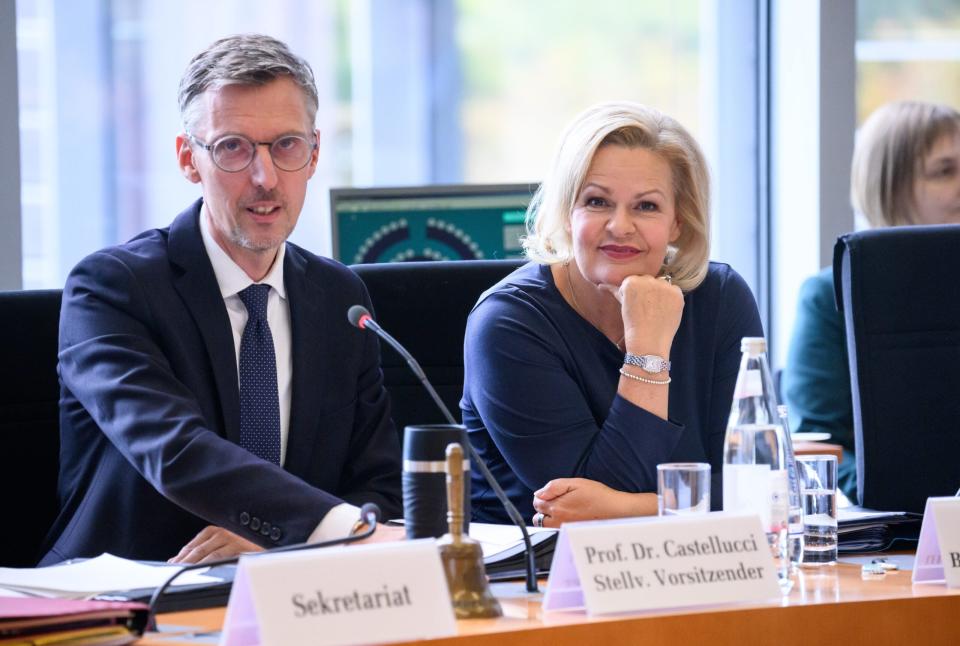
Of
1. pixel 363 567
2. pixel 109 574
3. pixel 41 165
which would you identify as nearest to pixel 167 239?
pixel 109 574

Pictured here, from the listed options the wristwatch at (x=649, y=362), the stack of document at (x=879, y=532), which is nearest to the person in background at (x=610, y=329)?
the wristwatch at (x=649, y=362)

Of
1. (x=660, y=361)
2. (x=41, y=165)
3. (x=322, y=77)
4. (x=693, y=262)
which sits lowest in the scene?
(x=660, y=361)

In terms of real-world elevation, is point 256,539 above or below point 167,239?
below

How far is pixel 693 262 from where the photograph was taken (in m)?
2.24

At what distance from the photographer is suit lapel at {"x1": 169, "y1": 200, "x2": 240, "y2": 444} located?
191 centimetres

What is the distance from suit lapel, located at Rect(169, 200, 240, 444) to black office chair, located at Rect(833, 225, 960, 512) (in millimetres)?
923

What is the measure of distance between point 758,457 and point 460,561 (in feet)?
1.49

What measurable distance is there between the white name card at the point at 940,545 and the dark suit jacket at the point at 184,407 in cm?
71

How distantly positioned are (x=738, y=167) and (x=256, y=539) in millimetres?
3002

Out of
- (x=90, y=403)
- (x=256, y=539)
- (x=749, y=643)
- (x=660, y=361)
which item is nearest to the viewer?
(x=749, y=643)

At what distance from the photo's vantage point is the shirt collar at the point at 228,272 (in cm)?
198

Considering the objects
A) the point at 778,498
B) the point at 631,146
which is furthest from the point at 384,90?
the point at 778,498

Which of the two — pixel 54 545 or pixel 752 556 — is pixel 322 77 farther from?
pixel 752 556

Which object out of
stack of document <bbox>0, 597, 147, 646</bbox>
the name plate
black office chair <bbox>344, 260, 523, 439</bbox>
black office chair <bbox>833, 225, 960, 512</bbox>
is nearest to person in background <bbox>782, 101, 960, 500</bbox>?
black office chair <bbox>833, 225, 960, 512</bbox>
